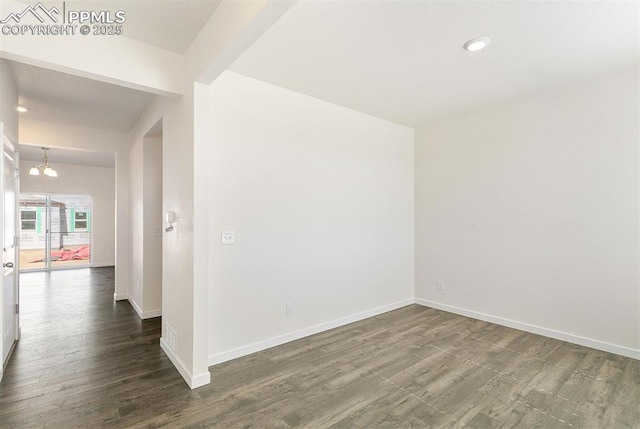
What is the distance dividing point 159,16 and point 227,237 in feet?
6.08

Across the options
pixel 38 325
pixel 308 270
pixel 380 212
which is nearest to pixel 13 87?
pixel 38 325

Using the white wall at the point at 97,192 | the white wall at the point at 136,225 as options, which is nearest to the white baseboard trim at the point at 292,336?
the white wall at the point at 136,225

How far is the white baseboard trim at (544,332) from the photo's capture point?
302 centimetres

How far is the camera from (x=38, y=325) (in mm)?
3830

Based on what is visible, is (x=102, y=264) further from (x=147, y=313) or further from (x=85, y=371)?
(x=85, y=371)

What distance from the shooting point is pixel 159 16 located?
7.13 feet

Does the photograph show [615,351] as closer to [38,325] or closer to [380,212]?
[380,212]

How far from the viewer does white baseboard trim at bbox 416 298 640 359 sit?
9.92 feet

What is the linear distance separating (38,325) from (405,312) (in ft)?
16.1

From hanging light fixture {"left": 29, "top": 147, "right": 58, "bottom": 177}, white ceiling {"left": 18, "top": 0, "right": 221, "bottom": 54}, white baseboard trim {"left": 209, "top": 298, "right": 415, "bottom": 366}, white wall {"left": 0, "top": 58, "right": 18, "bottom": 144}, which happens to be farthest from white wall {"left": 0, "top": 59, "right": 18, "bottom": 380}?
hanging light fixture {"left": 29, "top": 147, "right": 58, "bottom": 177}

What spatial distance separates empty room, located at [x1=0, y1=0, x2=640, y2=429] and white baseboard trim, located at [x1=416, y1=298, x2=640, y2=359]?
0.9 inches

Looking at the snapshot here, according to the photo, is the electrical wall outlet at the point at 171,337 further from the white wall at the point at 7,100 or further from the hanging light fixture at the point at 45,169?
the hanging light fixture at the point at 45,169

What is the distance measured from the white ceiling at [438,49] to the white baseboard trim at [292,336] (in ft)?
9.12

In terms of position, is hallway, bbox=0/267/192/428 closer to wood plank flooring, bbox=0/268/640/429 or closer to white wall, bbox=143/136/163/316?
wood plank flooring, bbox=0/268/640/429
